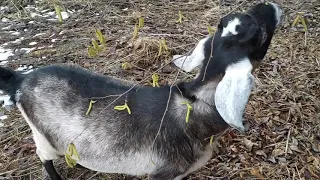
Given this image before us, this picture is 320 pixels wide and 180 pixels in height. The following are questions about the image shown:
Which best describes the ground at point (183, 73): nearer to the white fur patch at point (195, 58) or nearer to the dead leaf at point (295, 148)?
the dead leaf at point (295, 148)

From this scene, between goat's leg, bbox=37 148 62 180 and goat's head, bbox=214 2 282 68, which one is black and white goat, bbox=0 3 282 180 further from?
goat's leg, bbox=37 148 62 180

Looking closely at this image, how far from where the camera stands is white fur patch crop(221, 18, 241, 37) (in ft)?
9.87

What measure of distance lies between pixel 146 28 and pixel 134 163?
318 cm

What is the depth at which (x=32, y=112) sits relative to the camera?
129 inches

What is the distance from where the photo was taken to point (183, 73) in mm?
4980

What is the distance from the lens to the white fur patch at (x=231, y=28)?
9.87 feet

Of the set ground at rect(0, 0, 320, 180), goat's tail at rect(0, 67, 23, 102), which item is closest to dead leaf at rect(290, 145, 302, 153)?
ground at rect(0, 0, 320, 180)

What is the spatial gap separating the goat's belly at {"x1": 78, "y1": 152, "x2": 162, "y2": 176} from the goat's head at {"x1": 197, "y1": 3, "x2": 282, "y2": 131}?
72 cm

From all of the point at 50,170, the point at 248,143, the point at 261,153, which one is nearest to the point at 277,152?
the point at 261,153

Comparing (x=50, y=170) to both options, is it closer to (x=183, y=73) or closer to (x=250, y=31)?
(x=183, y=73)

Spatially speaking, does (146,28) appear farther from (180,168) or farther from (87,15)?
(180,168)

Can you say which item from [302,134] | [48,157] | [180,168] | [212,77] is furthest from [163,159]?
[302,134]

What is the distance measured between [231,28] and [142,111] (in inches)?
34.5

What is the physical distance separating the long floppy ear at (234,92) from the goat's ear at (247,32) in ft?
0.54
